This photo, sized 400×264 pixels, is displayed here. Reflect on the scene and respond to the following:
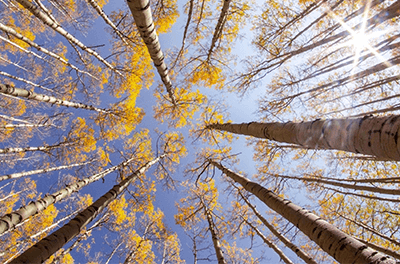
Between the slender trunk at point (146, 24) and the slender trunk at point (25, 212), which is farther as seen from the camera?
the slender trunk at point (25, 212)

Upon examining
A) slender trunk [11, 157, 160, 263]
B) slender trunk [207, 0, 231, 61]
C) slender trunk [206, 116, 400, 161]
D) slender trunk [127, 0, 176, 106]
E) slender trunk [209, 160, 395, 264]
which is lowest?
slender trunk [11, 157, 160, 263]

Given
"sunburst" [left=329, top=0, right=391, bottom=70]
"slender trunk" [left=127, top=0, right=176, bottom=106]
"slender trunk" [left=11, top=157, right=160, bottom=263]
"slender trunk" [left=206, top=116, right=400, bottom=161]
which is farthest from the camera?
"sunburst" [left=329, top=0, right=391, bottom=70]

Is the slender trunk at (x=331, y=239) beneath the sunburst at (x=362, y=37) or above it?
beneath

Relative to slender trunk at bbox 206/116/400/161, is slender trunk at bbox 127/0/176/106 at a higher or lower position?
higher

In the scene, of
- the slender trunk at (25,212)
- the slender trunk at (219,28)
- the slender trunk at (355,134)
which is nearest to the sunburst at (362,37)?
the slender trunk at (219,28)

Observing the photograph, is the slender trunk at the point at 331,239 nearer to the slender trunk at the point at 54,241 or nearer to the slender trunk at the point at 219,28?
the slender trunk at the point at 54,241

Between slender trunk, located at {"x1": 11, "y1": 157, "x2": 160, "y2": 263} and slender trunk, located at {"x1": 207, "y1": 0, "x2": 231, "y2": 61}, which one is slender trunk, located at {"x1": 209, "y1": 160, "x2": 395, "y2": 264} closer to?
slender trunk, located at {"x1": 11, "y1": 157, "x2": 160, "y2": 263}

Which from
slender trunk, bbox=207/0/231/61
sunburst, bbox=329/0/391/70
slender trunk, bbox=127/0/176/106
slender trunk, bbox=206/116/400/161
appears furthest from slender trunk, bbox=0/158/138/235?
sunburst, bbox=329/0/391/70

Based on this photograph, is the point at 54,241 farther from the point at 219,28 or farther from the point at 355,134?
the point at 219,28

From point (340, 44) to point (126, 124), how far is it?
8.12 metres

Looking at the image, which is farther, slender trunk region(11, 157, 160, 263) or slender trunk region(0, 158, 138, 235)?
slender trunk region(0, 158, 138, 235)

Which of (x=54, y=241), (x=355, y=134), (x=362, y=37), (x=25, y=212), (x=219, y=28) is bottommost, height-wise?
(x=25, y=212)

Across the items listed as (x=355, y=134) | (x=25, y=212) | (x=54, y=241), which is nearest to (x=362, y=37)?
(x=355, y=134)

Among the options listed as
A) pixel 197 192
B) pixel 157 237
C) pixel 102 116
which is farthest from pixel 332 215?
pixel 102 116
